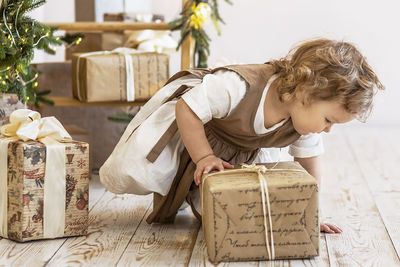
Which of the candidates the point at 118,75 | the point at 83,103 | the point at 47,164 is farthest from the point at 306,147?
the point at 83,103

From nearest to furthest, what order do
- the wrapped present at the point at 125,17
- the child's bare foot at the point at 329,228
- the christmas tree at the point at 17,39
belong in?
1. the child's bare foot at the point at 329,228
2. the christmas tree at the point at 17,39
3. the wrapped present at the point at 125,17

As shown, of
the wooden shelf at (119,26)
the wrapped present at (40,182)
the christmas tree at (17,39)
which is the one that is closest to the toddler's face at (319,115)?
the wrapped present at (40,182)

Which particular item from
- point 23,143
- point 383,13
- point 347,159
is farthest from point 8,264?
point 383,13

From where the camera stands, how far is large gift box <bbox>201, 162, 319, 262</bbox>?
151 cm

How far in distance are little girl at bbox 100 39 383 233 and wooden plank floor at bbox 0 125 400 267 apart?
10 cm

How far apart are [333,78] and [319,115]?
95 mm

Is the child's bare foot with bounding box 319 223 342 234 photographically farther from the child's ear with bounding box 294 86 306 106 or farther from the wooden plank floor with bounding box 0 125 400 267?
the child's ear with bounding box 294 86 306 106

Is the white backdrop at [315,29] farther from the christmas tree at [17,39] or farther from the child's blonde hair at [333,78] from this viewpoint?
the child's blonde hair at [333,78]

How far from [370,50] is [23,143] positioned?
3.23 metres

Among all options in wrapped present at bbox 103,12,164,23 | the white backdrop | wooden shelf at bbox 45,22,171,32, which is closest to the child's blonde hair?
wooden shelf at bbox 45,22,171,32

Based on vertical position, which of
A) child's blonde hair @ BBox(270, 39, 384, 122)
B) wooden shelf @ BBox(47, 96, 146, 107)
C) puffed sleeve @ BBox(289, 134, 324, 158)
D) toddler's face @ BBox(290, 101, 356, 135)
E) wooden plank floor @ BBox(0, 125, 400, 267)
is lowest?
wooden plank floor @ BBox(0, 125, 400, 267)

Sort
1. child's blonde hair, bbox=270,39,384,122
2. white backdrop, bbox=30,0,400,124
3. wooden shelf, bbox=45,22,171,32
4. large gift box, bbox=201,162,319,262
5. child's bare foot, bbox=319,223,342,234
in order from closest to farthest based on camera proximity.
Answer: large gift box, bbox=201,162,319,262 < child's blonde hair, bbox=270,39,384,122 < child's bare foot, bbox=319,223,342,234 < wooden shelf, bbox=45,22,171,32 < white backdrop, bbox=30,0,400,124

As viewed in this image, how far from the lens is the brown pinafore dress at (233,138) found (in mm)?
1730

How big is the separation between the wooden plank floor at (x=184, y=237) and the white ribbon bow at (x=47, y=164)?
5 cm
